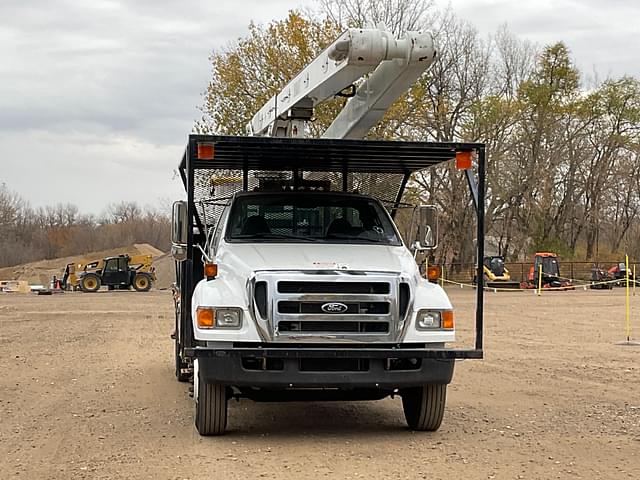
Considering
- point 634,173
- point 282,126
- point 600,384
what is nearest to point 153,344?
point 282,126

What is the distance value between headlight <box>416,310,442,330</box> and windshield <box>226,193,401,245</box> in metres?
1.34

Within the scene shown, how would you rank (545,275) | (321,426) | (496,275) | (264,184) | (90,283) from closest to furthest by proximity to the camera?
(321,426), (264,184), (545,275), (496,275), (90,283)

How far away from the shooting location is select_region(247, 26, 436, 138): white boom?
9.10 meters

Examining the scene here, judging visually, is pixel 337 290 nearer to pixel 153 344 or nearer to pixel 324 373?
pixel 324 373

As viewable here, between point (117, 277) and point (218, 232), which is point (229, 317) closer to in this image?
point (218, 232)

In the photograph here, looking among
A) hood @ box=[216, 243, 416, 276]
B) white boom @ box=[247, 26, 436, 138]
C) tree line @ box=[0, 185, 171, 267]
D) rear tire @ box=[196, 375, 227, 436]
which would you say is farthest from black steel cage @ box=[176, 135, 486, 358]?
tree line @ box=[0, 185, 171, 267]

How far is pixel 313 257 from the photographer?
341 inches

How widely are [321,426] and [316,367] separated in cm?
146

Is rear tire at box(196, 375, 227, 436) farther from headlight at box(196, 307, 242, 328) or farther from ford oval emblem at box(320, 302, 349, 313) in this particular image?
ford oval emblem at box(320, 302, 349, 313)

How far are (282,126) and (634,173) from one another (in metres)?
58.1

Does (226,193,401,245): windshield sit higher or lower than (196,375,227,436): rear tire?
higher

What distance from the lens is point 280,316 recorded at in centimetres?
801

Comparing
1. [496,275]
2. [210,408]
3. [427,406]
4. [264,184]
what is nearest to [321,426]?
[427,406]

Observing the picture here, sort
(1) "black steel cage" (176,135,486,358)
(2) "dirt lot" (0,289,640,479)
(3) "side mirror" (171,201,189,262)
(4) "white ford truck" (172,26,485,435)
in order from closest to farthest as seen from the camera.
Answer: (2) "dirt lot" (0,289,640,479) → (4) "white ford truck" (172,26,485,435) → (1) "black steel cage" (176,135,486,358) → (3) "side mirror" (171,201,189,262)
